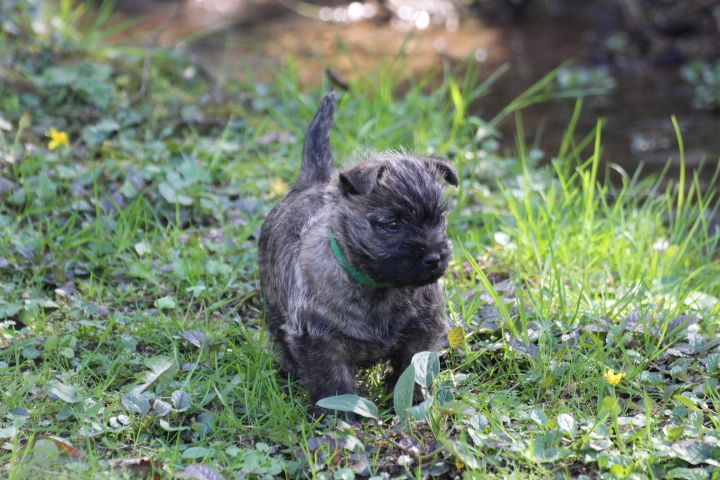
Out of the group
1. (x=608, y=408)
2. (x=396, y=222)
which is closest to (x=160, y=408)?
(x=396, y=222)

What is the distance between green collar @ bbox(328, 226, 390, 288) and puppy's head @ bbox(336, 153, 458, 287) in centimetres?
3

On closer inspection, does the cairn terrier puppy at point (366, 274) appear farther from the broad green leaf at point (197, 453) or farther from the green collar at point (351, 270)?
the broad green leaf at point (197, 453)

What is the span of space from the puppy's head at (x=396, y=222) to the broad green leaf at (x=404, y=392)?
0.34 meters

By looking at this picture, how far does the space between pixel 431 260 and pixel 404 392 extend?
1.66ft

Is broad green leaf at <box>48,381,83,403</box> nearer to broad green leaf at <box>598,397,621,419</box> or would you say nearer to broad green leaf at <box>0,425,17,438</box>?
broad green leaf at <box>0,425,17,438</box>

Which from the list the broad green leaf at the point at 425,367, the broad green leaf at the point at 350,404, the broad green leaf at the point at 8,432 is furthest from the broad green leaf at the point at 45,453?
the broad green leaf at the point at 425,367

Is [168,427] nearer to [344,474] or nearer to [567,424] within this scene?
[344,474]

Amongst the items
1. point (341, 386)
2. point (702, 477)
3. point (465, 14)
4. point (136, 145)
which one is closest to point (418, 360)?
point (341, 386)

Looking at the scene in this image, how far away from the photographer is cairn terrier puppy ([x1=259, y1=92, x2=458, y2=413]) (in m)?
3.37

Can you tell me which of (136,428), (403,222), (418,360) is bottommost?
(136,428)

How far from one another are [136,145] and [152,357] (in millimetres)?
2160

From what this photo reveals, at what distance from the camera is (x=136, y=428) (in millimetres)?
3520

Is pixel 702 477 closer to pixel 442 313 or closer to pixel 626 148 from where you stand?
pixel 442 313

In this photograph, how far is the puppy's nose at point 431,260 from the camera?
10.8ft
